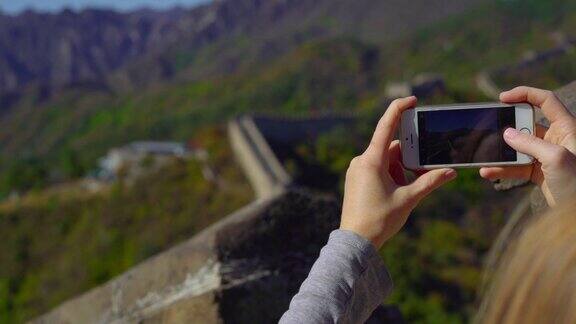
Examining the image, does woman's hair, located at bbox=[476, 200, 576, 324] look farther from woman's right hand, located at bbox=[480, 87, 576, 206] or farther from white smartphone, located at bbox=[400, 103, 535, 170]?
white smartphone, located at bbox=[400, 103, 535, 170]

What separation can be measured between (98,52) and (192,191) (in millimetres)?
170008

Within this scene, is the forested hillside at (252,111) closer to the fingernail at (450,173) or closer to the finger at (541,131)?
the finger at (541,131)

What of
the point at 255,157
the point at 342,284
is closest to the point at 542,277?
the point at 342,284

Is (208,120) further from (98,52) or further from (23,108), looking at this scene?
(98,52)

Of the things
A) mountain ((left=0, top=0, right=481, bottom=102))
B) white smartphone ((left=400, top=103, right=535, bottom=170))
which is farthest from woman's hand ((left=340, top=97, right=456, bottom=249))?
mountain ((left=0, top=0, right=481, bottom=102))

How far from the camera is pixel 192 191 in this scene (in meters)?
26.2

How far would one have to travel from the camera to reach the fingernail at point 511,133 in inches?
71.3

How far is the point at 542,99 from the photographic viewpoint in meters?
1.90

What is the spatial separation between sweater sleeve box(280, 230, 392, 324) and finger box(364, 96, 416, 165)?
0.59 feet

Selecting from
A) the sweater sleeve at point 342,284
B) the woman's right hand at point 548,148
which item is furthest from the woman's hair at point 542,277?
the sweater sleeve at point 342,284

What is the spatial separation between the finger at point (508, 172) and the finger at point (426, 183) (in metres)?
0.15

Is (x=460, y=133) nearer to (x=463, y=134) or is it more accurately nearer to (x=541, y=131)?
(x=463, y=134)

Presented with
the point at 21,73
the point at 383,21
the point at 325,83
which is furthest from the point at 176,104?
the point at 21,73

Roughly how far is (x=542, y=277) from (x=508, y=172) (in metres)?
0.78
